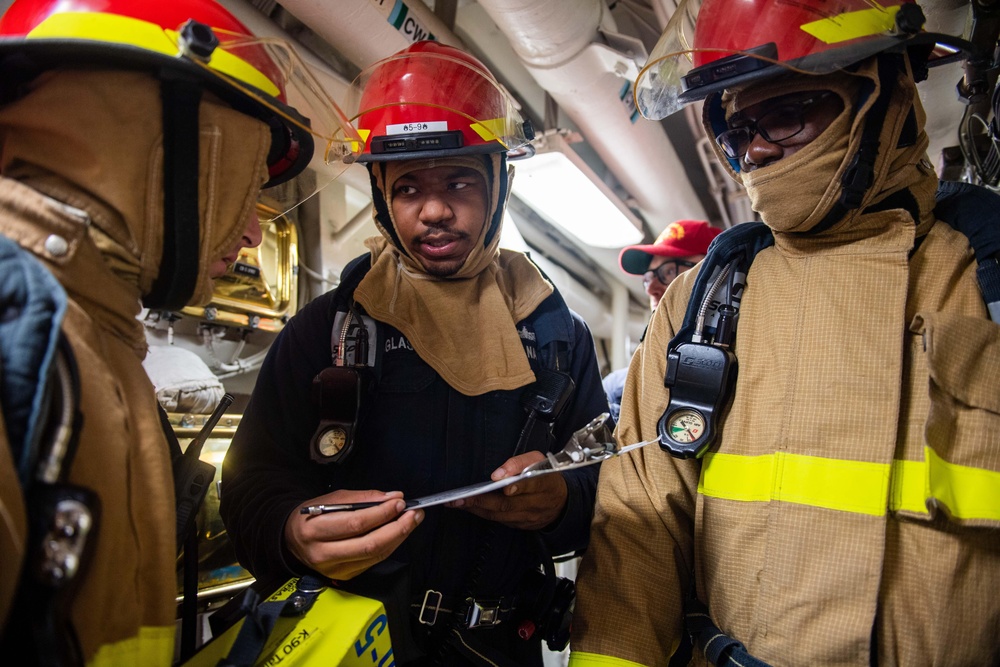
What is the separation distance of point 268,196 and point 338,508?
103 centimetres

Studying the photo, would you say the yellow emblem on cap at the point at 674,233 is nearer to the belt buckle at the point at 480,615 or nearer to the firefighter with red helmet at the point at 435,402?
the firefighter with red helmet at the point at 435,402

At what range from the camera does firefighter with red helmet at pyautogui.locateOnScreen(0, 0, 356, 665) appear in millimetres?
666

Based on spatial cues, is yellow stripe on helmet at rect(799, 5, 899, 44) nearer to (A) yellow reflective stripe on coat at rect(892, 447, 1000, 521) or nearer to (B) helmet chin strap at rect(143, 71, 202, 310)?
(A) yellow reflective stripe on coat at rect(892, 447, 1000, 521)

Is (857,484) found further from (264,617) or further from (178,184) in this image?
(178,184)

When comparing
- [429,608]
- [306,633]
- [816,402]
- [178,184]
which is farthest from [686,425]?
[178,184]

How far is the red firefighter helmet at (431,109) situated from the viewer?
5.74 ft

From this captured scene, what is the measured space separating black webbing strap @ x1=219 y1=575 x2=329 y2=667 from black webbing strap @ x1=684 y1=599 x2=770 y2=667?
0.84 metres

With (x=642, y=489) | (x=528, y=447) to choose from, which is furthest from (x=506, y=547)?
(x=642, y=489)

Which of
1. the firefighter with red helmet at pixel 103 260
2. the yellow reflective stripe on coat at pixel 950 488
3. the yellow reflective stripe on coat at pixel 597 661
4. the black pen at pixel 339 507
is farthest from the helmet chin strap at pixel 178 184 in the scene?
the yellow reflective stripe on coat at pixel 950 488

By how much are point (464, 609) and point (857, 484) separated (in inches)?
38.4

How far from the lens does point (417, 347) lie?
1.65 metres

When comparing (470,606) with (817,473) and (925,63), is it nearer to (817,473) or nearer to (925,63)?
(817,473)

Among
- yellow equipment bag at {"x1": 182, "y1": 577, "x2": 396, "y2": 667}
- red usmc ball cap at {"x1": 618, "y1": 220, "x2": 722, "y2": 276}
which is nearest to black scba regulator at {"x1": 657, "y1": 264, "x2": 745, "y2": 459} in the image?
yellow equipment bag at {"x1": 182, "y1": 577, "x2": 396, "y2": 667}

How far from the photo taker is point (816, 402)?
126 cm
